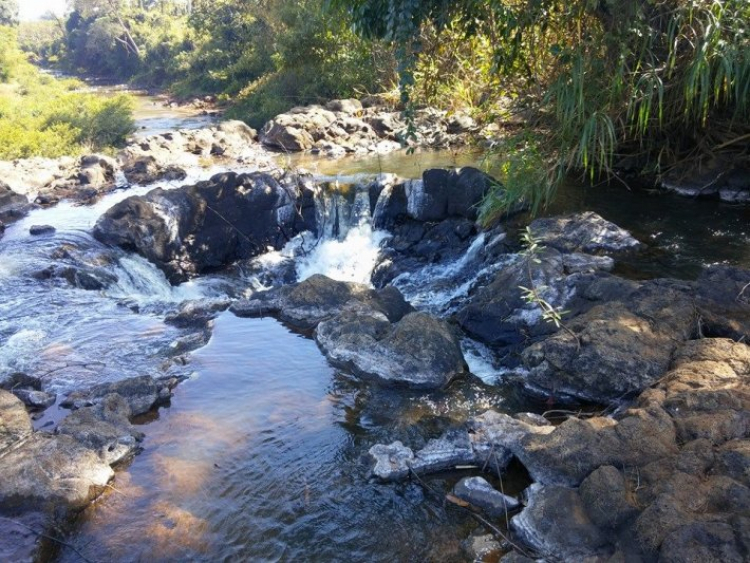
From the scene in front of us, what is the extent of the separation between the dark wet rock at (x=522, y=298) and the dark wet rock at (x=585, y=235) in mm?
456

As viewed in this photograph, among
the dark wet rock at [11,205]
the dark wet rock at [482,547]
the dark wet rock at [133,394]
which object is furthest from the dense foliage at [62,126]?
the dark wet rock at [482,547]

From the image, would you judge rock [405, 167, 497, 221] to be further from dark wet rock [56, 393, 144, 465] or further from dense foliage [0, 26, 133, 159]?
dense foliage [0, 26, 133, 159]

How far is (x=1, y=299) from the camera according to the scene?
8.70 m

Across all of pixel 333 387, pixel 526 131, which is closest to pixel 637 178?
pixel 526 131

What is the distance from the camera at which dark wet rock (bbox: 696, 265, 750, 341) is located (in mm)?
5473

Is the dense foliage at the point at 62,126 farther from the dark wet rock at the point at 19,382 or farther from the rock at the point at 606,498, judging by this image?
the rock at the point at 606,498

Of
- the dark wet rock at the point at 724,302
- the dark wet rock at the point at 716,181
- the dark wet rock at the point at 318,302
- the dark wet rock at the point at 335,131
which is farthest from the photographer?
the dark wet rock at the point at 335,131

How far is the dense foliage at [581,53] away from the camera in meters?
6.45

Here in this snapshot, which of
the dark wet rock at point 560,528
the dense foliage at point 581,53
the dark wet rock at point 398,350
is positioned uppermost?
the dense foliage at point 581,53

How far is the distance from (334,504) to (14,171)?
1461 cm

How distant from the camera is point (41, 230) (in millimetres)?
10953

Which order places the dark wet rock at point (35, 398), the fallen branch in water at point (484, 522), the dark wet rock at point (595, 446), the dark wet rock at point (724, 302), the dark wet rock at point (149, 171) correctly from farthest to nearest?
the dark wet rock at point (149, 171) < the dark wet rock at point (35, 398) < the dark wet rock at point (724, 302) < the dark wet rock at point (595, 446) < the fallen branch in water at point (484, 522)

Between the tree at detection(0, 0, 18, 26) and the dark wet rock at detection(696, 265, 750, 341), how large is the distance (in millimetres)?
78700

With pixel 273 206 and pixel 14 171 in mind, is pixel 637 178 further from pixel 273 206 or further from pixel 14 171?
pixel 14 171
